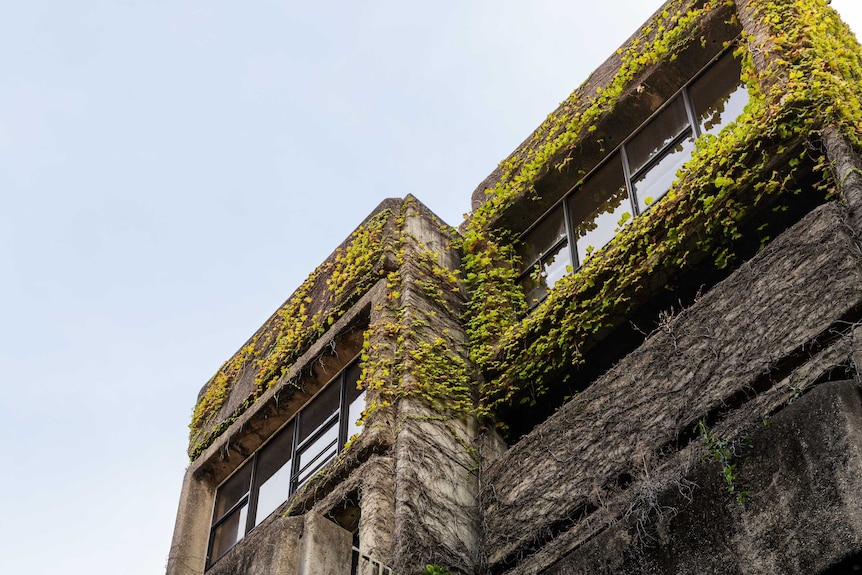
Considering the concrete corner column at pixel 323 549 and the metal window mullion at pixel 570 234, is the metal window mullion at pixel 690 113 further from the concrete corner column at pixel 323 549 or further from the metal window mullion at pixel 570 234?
the concrete corner column at pixel 323 549

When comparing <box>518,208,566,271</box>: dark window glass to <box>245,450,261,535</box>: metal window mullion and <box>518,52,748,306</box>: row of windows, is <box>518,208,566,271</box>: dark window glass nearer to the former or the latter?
<box>518,52,748,306</box>: row of windows

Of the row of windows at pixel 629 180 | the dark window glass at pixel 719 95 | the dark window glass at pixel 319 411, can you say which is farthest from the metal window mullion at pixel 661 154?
A: the dark window glass at pixel 319 411

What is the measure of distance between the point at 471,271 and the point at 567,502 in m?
A: 3.80

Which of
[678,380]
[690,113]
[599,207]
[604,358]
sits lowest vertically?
[678,380]

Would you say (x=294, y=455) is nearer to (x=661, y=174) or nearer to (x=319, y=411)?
(x=319, y=411)

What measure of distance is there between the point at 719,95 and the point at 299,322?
4.57m

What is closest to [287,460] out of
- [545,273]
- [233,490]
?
[233,490]

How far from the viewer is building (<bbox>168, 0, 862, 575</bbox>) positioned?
577cm

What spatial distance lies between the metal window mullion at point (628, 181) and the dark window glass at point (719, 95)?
793mm

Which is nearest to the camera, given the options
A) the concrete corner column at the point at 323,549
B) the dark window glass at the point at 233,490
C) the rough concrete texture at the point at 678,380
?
the rough concrete texture at the point at 678,380

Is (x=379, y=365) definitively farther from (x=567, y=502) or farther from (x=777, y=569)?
(x=777, y=569)

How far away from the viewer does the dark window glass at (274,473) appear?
10094 mm

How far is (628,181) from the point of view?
9.87m

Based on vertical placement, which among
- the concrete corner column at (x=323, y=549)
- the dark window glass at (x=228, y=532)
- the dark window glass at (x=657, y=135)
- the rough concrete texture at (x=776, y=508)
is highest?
the dark window glass at (x=657, y=135)
